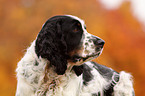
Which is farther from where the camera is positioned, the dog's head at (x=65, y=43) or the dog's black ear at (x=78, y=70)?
the dog's black ear at (x=78, y=70)

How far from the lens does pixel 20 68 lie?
146 inches

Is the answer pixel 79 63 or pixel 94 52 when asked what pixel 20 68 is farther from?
pixel 94 52

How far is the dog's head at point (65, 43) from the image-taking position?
357cm

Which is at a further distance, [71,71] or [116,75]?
[116,75]

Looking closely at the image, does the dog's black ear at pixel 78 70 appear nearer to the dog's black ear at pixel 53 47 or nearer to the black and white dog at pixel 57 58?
the black and white dog at pixel 57 58

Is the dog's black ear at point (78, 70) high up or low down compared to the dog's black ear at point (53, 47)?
down

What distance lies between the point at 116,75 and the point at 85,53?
1.38m

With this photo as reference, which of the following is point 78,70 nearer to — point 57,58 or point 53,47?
point 57,58

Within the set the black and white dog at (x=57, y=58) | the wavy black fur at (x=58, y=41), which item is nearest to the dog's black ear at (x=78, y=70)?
the black and white dog at (x=57, y=58)

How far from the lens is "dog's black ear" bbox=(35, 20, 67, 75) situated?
3551 millimetres

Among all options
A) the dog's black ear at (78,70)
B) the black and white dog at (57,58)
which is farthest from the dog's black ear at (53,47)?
the dog's black ear at (78,70)

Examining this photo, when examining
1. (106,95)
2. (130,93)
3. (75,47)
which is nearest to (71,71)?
(75,47)

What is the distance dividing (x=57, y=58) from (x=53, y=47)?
0.17 m

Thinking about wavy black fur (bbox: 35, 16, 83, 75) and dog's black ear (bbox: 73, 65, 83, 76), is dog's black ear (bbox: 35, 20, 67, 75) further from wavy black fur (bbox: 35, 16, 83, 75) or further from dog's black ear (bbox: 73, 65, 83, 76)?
dog's black ear (bbox: 73, 65, 83, 76)
